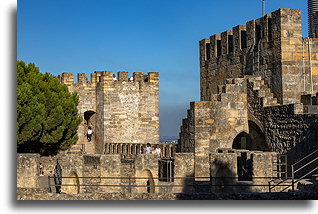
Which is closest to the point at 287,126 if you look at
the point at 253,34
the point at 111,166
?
the point at 253,34

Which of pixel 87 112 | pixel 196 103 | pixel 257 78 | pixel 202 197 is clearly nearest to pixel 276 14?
pixel 257 78

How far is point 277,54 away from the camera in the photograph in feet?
64.0

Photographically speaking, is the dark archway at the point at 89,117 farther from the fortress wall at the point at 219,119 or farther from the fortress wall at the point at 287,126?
the fortress wall at the point at 287,126

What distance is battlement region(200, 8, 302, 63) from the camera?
1938 cm

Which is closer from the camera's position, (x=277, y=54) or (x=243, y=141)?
(x=277, y=54)

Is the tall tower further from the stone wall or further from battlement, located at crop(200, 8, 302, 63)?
the stone wall

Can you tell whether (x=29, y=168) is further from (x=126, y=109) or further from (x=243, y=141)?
(x=126, y=109)

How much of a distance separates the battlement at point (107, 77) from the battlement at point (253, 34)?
10596mm

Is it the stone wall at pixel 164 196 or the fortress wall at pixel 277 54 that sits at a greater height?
the fortress wall at pixel 277 54

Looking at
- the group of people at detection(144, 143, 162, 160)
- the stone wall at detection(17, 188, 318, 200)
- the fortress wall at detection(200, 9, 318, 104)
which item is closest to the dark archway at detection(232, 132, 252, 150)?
the fortress wall at detection(200, 9, 318, 104)

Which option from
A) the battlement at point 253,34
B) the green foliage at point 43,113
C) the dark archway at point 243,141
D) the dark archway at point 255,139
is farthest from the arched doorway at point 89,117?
the dark archway at point 255,139

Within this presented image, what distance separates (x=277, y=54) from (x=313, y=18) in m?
3.20

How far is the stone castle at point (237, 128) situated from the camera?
15.3m

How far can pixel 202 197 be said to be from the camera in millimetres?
12539
